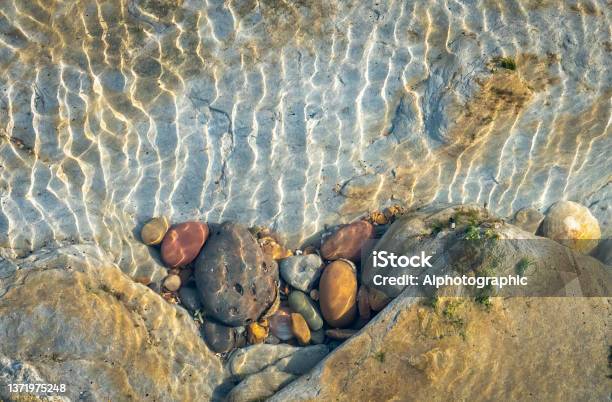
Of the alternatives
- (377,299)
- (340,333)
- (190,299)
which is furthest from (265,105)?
(340,333)

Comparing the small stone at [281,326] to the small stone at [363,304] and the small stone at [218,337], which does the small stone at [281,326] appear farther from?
the small stone at [363,304]

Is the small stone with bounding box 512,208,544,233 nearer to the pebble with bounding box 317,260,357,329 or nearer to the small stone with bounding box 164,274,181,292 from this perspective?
the pebble with bounding box 317,260,357,329

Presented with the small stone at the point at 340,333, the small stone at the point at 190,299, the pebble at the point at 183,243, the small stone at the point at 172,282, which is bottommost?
the small stone at the point at 340,333

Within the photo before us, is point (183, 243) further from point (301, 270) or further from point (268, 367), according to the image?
point (268, 367)

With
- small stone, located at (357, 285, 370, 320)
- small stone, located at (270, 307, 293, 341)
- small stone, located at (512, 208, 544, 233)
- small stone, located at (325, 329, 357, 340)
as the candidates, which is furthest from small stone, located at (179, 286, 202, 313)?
small stone, located at (512, 208, 544, 233)

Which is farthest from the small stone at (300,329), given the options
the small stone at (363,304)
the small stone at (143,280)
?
the small stone at (143,280)

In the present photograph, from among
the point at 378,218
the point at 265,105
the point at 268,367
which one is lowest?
the point at 268,367
